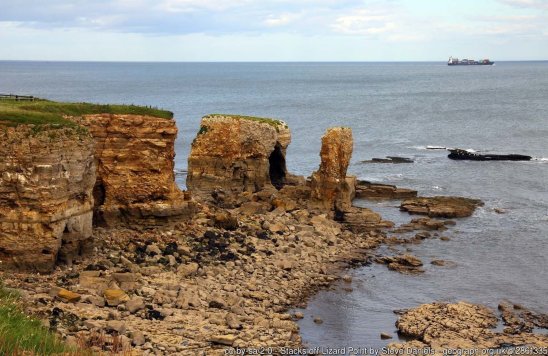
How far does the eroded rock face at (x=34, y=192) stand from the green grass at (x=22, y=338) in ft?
39.8

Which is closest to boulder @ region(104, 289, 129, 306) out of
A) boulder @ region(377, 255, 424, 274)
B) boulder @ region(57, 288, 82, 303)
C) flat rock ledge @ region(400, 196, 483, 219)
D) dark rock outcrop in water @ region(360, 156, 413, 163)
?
boulder @ region(57, 288, 82, 303)

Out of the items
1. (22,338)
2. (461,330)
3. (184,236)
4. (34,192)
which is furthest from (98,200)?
(22,338)

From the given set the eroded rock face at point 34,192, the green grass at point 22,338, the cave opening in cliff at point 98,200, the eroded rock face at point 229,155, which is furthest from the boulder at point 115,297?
the eroded rock face at point 229,155

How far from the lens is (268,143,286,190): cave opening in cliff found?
56.2 m

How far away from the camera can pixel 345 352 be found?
28.6 meters

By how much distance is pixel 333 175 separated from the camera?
4978 centimetres

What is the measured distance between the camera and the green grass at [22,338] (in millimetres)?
15492

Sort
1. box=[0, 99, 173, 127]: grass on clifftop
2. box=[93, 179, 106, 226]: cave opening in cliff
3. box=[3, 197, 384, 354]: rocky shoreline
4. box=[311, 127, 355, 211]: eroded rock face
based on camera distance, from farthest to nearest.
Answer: box=[311, 127, 355, 211]: eroded rock face, box=[93, 179, 106, 226]: cave opening in cliff, box=[0, 99, 173, 127]: grass on clifftop, box=[3, 197, 384, 354]: rocky shoreline

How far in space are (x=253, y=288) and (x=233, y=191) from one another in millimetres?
18398

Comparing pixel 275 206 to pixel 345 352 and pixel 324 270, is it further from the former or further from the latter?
pixel 345 352

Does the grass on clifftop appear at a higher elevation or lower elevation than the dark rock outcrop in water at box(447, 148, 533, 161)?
higher

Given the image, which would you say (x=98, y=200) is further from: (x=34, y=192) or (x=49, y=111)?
(x=34, y=192)

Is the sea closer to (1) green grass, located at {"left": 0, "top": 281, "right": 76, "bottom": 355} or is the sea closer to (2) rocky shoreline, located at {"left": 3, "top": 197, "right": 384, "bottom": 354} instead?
(2) rocky shoreline, located at {"left": 3, "top": 197, "right": 384, "bottom": 354}

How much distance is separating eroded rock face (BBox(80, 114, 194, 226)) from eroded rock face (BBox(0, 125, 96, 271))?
19.8 feet
